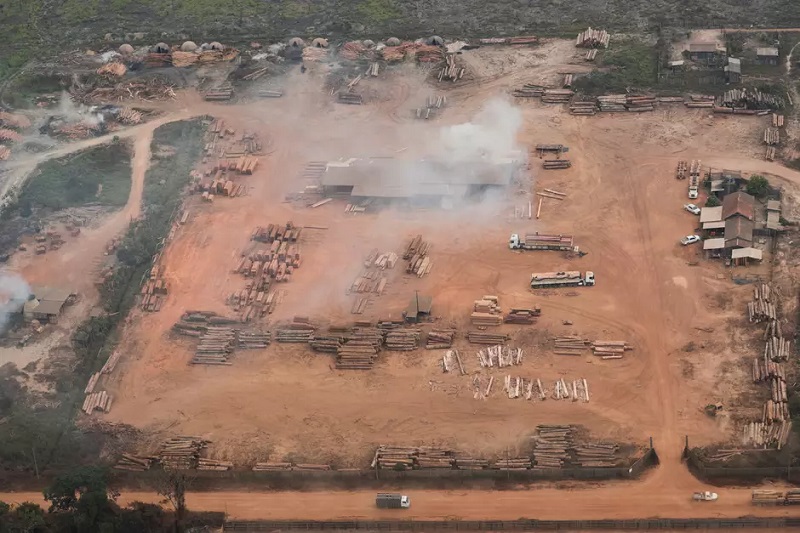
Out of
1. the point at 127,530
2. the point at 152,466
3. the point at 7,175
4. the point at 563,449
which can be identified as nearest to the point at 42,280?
the point at 7,175

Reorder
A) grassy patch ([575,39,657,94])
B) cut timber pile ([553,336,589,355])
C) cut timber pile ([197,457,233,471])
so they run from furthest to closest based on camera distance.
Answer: grassy patch ([575,39,657,94]) → cut timber pile ([553,336,589,355]) → cut timber pile ([197,457,233,471])

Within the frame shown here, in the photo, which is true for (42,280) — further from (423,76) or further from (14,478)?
(423,76)

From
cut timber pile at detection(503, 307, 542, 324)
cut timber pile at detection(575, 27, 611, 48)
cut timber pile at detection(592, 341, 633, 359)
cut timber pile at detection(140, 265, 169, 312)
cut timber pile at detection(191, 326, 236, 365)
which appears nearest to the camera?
cut timber pile at detection(592, 341, 633, 359)

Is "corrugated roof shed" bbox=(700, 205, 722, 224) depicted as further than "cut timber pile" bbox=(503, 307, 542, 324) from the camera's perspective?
Yes

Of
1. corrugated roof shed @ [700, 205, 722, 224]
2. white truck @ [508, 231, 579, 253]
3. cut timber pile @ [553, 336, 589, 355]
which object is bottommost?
cut timber pile @ [553, 336, 589, 355]

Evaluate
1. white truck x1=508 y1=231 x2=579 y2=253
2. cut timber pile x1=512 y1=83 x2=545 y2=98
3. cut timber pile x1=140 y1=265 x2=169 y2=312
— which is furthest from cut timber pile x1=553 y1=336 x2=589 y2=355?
cut timber pile x1=512 y1=83 x2=545 y2=98

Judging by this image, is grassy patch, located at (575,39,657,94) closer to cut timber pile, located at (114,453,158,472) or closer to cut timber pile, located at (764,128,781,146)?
cut timber pile, located at (764,128,781,146)
